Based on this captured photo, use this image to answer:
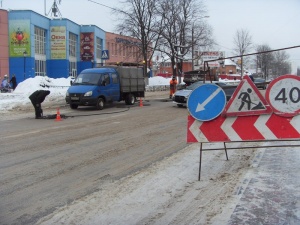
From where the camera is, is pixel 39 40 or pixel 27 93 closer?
pixel 27 93

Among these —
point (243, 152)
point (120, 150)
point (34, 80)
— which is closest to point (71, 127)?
point (120, 150)

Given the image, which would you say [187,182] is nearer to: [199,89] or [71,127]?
[199,89]

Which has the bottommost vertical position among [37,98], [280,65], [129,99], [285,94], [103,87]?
[129,99]

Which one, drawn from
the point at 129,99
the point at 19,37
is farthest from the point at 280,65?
the point at 19,37

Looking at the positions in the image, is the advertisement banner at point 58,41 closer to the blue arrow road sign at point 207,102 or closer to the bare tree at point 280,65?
the bare tree at point 280,65

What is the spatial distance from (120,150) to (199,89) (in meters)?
3.28

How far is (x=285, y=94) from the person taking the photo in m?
5.31

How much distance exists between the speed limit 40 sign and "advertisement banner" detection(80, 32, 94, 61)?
2005 inches

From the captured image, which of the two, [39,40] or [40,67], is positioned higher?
[39,40]

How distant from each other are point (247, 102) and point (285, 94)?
54 cm

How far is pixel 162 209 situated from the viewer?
4.66m

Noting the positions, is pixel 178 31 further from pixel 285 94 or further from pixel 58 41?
pixel 285 94

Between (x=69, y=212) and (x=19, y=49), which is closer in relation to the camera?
(x=69, y=212)

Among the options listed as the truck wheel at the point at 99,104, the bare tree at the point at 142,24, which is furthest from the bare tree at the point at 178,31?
the truck wheel at the point at 99,104
